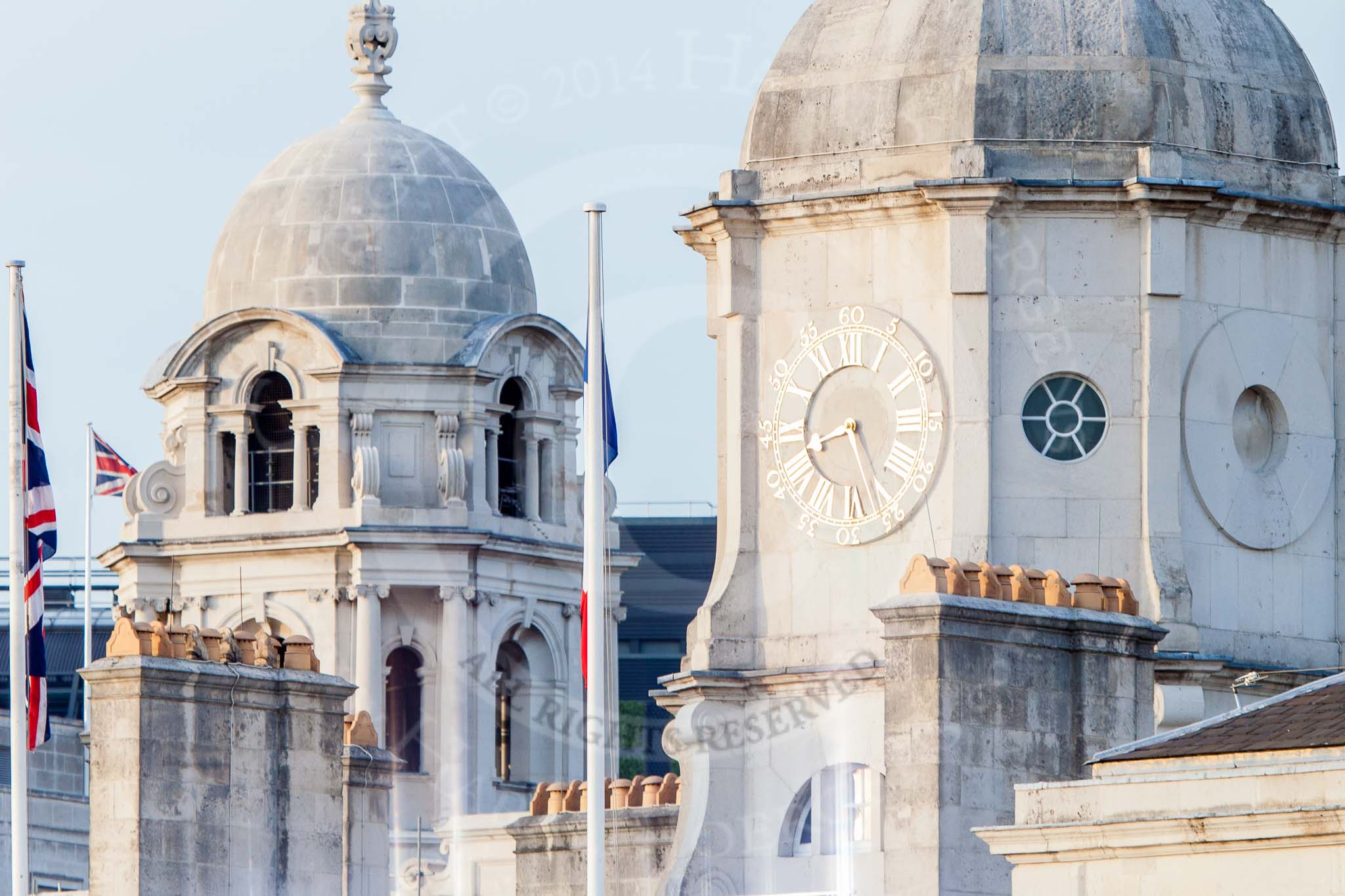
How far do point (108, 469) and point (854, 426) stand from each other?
164 ft

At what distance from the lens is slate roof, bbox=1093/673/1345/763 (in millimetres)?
47906

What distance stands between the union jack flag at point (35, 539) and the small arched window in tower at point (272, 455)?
40810 millimetres

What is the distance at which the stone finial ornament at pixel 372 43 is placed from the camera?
110250mm

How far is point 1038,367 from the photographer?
5681 cm

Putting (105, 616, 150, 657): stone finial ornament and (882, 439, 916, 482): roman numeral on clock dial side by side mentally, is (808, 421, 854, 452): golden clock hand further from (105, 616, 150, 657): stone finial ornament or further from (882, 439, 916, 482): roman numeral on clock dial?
(105, 616, 150, 657): stone finial ornament

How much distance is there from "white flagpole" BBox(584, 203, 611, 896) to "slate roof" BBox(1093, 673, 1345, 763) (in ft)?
22.9

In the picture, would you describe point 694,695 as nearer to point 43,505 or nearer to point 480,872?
point 43,505

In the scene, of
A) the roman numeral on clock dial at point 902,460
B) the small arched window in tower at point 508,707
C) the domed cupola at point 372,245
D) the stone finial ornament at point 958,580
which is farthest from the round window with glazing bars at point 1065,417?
the small arched window in tower at point 508,707

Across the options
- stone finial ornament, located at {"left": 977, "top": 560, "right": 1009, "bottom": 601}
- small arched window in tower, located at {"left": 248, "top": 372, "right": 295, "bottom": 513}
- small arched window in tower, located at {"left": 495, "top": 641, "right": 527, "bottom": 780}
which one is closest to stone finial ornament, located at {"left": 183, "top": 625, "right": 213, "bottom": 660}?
stone finial ornament, located at {"left": 977, "top": 560, "right": 1009, "bottom": 601}

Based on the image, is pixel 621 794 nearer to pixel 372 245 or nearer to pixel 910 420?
pixel 910 420

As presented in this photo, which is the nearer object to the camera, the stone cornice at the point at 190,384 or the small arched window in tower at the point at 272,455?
the stone cornice at the point at 190,384

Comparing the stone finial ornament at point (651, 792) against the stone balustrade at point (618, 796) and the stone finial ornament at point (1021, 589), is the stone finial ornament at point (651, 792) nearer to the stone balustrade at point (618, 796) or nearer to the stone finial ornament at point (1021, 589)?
the stone balustrade at point (618, 796)

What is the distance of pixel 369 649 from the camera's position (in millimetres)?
105938

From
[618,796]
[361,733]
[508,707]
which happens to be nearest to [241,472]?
[508,707]
